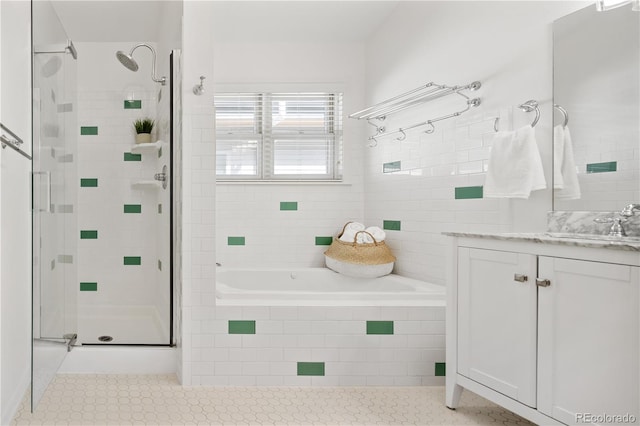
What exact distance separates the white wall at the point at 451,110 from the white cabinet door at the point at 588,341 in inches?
27.3

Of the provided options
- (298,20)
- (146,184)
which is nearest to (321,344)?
(146,184)

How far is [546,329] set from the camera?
63.4 inches

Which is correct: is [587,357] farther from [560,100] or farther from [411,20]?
[411,20]

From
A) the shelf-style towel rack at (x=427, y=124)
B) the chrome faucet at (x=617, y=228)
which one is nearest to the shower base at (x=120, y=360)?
the shelf-style towel rack at (x=427, y=124)

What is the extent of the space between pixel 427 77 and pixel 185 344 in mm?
2117

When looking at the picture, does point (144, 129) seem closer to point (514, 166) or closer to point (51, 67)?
point (51, 67)

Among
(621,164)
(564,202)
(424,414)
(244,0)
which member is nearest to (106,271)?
(244,0)

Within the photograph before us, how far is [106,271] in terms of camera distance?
357 cm

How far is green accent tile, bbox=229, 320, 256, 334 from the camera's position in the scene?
7.65 ft

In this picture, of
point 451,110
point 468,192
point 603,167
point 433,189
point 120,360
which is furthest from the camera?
point 433,189

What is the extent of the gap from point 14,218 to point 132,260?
160 cm

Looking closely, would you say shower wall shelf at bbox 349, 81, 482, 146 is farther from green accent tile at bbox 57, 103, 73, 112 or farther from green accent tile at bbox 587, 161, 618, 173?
green accent tile at bbox 57, 103, 73, 112

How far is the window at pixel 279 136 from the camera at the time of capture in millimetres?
3996

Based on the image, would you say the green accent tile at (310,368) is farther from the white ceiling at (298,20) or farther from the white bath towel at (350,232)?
the white ceiling at (298,20)
